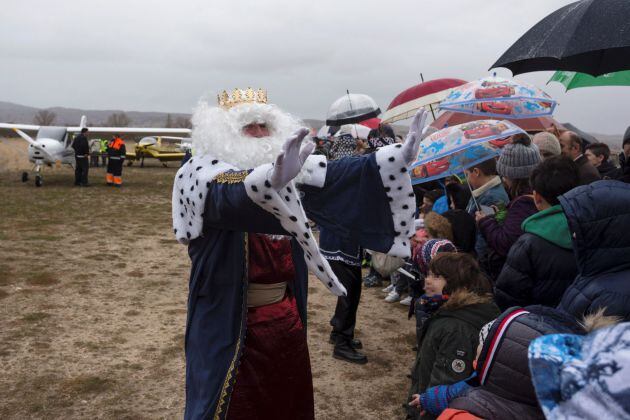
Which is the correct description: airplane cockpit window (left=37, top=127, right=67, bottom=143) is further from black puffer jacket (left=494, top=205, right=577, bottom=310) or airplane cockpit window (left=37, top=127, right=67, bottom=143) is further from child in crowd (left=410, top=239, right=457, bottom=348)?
black puffer jacket (left=494, top=205, right=577, bottom=310)

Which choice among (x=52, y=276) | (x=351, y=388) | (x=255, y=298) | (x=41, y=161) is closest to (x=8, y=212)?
(x=52, y=276)

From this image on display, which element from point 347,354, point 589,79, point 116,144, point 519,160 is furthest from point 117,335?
point 116,144

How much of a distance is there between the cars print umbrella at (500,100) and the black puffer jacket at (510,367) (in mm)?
2859

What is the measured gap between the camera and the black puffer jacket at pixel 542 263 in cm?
254

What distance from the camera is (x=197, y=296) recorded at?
7.69 feet

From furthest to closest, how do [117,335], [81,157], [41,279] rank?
1. [81,157]
2. [41,279]
3. [117,335]

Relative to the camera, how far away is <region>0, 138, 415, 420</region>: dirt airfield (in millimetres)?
3609

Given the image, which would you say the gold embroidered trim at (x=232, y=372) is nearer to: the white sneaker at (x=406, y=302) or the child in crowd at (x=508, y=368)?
the child in crowd at (x=508, y=368)

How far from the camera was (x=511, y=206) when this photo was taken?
3.22 metres

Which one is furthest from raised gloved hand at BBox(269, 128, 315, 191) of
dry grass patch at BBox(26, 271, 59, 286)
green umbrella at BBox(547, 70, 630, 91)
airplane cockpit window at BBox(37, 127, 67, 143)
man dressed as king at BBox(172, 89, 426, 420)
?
airplane cockpit window at BBox(37, 127, 67, 143)

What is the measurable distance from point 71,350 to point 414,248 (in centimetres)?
289

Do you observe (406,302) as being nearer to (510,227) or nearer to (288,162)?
(510,227)

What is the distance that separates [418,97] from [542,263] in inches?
181

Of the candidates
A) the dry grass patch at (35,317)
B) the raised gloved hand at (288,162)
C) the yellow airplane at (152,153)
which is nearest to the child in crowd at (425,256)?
the raised gloved hand at (288,162)
